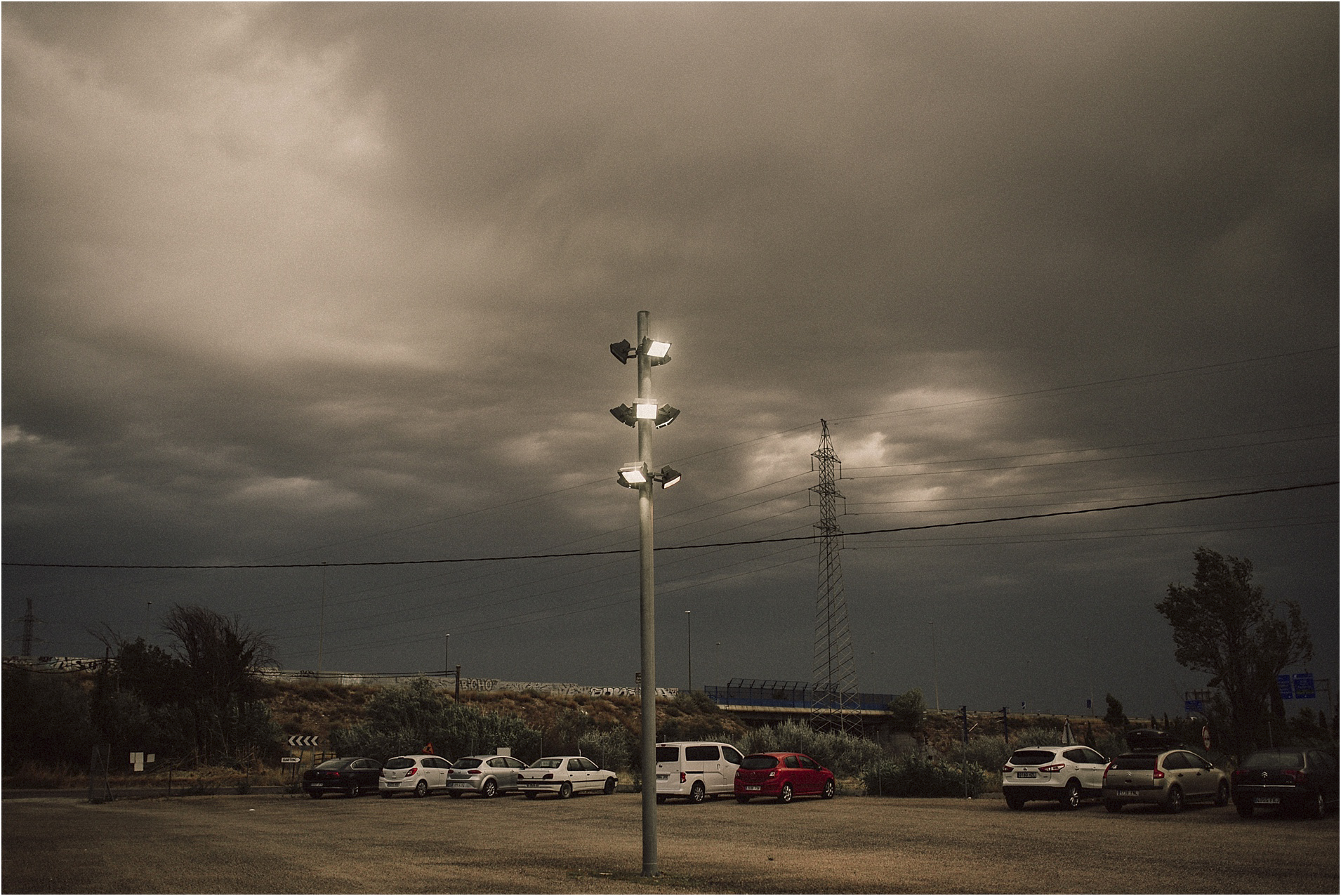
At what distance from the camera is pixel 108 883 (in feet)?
40.5

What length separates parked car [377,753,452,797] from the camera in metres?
33.5

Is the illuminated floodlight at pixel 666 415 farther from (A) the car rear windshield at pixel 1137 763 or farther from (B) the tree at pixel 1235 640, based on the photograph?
(B) the tree at pixel 1235 640

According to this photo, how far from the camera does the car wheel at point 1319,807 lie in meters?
20.5

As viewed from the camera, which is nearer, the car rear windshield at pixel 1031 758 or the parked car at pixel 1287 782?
the parked car at pixel 1287 782

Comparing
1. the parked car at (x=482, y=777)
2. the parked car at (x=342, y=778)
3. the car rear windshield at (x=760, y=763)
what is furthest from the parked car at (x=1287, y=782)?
the parked car at (x=342, y=778)

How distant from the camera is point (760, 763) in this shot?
2880cm

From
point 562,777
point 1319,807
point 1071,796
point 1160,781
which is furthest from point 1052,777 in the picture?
point 562,777

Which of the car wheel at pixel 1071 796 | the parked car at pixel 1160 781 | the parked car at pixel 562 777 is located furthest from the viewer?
the parked car at pixel 562 777

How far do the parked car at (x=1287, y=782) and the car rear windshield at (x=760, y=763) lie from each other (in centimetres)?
1191

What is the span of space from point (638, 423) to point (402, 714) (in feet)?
119

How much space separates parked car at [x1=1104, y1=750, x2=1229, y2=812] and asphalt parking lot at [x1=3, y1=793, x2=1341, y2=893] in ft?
1.93

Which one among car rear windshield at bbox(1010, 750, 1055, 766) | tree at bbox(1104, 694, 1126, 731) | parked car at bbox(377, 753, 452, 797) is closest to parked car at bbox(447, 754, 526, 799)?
parked car at bbox(377, 753, 452, 797)

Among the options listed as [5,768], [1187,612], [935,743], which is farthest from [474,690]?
[1187,612]

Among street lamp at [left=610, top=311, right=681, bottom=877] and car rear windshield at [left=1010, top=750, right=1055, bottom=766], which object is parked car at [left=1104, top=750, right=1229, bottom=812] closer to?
car rear windshield at [left=1010, top=750, right=1055, bottom=766]
